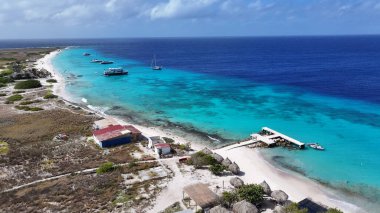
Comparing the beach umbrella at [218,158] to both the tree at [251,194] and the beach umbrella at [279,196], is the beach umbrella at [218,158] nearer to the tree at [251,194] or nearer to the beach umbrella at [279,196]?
the tree at [251,194]

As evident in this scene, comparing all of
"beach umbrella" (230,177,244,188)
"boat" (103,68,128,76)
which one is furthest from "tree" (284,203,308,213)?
"boat" (103,68,128,76)

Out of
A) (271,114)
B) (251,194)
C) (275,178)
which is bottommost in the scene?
(275,178)

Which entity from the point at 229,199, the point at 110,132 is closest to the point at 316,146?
the point at 229,199

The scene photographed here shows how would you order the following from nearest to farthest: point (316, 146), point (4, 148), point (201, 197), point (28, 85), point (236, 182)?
point (201, 197) → point (236, 182) → point (4, 148) → point (316, 146) → point (28, 85)

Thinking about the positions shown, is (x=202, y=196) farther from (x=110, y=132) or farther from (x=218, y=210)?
(x=110, y=132)

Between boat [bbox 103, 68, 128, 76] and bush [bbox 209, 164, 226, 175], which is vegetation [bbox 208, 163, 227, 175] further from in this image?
boat [bbox 103, 68, 128, 76]

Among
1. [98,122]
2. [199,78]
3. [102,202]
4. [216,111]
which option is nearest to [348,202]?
[102,202]
